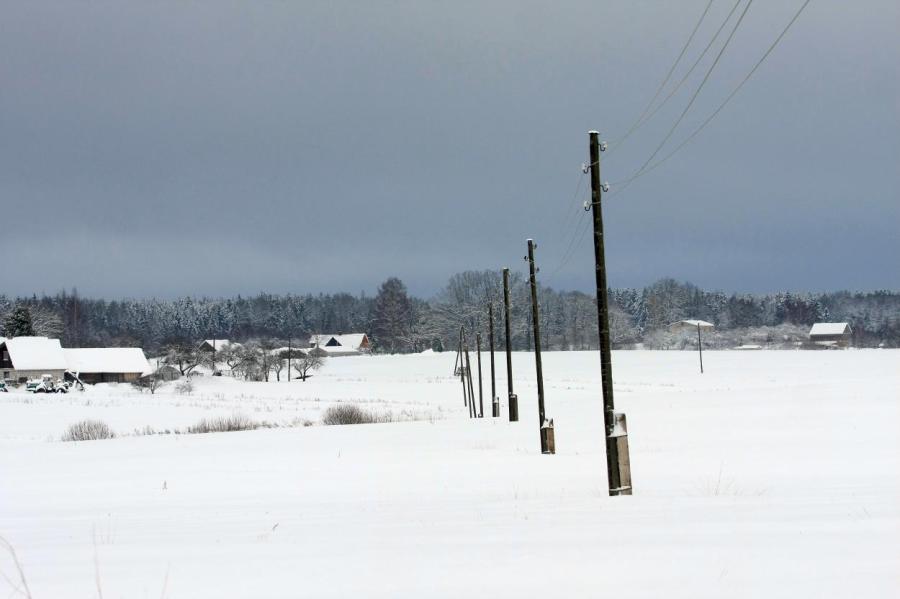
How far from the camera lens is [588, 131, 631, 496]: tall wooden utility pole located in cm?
1134

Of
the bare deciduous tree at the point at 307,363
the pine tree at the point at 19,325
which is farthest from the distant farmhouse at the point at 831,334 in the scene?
the pine tree at the point at 19,325

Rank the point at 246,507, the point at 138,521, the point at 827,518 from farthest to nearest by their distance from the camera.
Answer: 1. the point at 246,507
2. the point at 138,521
3. the point at 827,518

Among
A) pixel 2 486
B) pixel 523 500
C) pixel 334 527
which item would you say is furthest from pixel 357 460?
pixel 334 527

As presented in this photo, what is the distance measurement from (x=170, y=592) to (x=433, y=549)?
205cm

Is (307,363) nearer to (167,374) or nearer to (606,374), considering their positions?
(167,374)

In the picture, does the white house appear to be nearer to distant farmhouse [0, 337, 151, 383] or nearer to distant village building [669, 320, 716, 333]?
distant farmhouse [0, 337, 151, 383]

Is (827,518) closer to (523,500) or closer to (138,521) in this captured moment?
(523,500)

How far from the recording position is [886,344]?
554 ft

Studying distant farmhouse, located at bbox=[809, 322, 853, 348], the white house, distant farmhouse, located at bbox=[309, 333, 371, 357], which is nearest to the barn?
the white house

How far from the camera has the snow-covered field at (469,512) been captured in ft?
17.7

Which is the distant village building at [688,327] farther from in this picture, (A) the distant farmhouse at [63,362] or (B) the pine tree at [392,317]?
(A) the distant farmhouse at [63,362]

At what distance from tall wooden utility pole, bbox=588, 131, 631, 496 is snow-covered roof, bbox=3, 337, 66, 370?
321 feet

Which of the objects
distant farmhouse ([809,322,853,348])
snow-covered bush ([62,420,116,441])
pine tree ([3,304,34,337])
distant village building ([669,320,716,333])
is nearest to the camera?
snow-covered bush ([62,420,116,441])

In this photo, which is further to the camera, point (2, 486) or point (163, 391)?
point (163, 391)
